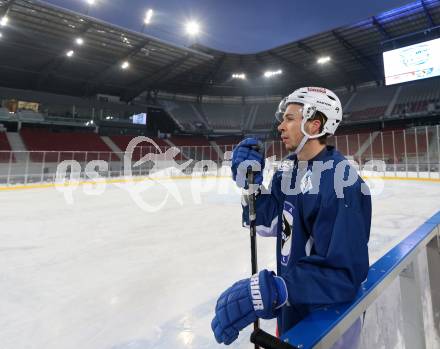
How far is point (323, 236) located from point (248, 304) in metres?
0.38

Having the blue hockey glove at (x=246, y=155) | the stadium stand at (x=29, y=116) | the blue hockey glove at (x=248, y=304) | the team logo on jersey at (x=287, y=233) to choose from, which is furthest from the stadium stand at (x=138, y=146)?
the blue hockey glove at (x=248, y=304)

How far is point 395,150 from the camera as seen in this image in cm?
1410

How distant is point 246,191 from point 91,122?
26975mm

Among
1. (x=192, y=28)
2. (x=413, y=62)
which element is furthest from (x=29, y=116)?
(x=413, y=62)

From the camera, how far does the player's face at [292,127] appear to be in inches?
52.6

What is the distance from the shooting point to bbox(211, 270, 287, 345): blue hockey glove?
94 cm

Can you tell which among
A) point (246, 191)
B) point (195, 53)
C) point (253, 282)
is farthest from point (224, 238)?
point (195, 53)

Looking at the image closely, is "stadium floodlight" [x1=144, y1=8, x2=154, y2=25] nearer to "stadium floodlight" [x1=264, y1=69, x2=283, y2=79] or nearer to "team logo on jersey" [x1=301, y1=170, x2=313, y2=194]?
"stadium floodlight" [x1=264, y1=69, x2=283, y2=79]

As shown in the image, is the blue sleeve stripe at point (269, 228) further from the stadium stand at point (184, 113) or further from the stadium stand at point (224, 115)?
the stadium stand at point (224, 115)

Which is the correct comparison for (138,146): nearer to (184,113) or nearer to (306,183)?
(184,113)

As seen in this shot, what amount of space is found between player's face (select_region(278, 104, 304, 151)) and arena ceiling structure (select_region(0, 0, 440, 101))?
57.2 feet

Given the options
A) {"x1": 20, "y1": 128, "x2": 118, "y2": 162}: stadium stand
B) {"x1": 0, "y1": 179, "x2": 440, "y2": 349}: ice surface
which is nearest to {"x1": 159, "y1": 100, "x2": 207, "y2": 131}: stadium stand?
{"x1": 20, "y1": 128, "x2": 118, "y2": 162}: stadium stand

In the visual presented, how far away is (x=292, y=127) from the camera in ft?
4.40

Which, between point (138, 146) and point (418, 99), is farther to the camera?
point (418, 99)
